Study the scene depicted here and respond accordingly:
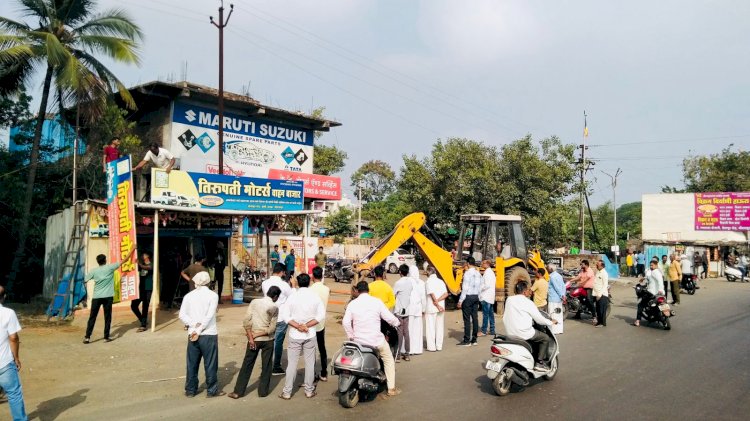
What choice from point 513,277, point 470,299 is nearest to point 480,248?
point 513,277

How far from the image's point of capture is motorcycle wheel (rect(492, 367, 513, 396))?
716 cm

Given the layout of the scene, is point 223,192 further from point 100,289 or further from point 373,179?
point 373,179

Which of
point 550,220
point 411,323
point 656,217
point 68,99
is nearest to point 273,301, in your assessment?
point 411,323

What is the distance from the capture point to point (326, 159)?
37188 mm

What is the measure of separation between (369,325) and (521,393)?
7.82 ft

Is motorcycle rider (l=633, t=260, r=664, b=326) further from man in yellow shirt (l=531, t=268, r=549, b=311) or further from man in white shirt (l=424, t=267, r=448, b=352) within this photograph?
man in white shirt (l=424, t=267, r=448, b=352)

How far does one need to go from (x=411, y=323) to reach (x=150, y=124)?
19.1 metres

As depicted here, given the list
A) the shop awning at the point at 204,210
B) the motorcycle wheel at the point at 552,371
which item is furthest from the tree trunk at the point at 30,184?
the motorcycle wheel at the point at 552,371

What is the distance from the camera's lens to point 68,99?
51.1 ft

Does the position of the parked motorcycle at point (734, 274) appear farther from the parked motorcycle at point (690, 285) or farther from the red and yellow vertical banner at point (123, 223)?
the red and yellow vertical banner at point (123, 223)

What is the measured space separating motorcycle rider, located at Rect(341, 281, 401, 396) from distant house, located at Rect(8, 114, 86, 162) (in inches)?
566

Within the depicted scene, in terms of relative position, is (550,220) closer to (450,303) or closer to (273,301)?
(450,303)

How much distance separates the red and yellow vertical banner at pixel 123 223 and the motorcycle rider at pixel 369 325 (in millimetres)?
5849

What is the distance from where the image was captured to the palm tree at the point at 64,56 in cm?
1419
